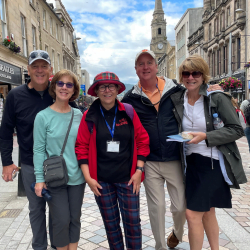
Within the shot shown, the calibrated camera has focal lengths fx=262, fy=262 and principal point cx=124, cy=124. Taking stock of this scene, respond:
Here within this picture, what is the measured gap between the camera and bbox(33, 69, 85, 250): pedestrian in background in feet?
8.52

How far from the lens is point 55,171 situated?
2533 millimetres

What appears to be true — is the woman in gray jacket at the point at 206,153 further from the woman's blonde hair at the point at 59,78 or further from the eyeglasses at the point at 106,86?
the woman's blonde hair at the point at 59,78

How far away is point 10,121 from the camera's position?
2.86 m

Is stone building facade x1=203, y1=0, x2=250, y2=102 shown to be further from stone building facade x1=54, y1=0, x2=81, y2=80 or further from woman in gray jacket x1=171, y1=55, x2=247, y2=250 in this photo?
woman in gray jacket x1=171, y1=55, x2=247, y2=250

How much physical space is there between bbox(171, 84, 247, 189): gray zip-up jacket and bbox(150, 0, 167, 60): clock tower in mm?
98958

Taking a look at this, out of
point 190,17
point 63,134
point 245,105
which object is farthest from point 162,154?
point 190,17

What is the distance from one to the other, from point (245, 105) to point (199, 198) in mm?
5233

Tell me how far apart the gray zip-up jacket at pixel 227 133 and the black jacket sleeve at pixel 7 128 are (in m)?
2.03

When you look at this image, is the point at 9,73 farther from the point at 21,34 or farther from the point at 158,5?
the point at 158,5

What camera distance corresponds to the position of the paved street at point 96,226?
11.0ft

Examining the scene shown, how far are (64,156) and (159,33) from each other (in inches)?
4084

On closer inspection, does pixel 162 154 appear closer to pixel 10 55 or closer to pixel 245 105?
pixel 245 105

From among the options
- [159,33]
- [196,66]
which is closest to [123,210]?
[196,66]

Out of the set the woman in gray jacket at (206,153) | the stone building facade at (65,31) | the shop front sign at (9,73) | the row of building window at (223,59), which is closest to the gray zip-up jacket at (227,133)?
the woman in gray jacket at (206,153)
